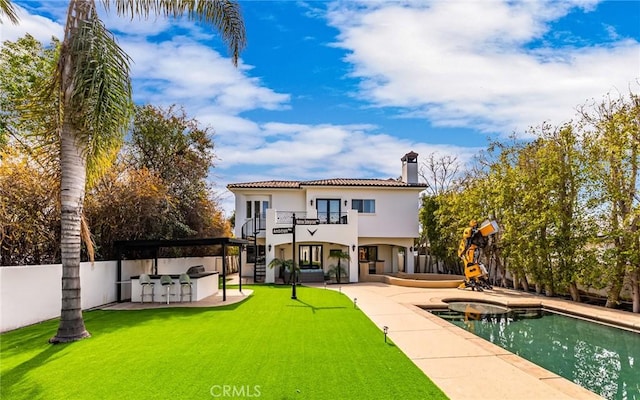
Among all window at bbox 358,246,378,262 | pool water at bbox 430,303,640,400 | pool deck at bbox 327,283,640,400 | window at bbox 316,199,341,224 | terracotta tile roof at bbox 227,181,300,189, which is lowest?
pool water at bbox 430,303,640,400

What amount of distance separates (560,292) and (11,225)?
20.1 meters

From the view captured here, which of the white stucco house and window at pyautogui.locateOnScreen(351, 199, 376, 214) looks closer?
the white stucco house

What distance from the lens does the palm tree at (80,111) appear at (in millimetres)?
8258

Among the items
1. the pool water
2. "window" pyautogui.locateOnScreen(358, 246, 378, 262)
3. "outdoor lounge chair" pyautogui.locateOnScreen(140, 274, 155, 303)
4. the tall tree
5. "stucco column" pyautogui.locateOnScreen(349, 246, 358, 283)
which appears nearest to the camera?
the pool water

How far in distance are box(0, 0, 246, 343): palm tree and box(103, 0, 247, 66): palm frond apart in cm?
61

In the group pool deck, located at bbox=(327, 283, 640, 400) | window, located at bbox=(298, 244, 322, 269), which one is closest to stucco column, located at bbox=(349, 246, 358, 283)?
window, located at bbox=(298, 244, 322, 269)

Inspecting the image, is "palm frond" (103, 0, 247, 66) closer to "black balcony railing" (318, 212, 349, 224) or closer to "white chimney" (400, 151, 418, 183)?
"black balcony railing" (318, 212, 349, 224)

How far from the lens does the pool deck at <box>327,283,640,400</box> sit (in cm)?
580

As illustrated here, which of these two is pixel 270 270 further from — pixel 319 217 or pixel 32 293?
pixel 32 293

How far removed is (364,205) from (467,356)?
1863 centimetres

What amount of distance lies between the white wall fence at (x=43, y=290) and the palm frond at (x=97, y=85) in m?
4.09

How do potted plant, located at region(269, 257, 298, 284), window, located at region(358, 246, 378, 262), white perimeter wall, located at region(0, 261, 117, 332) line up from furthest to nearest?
window, located at region(358, 246, 378, 262), potted plant, located at region(269, 257, 298, 284), white perimeter wall, located at region(0, 261, 117, 332)

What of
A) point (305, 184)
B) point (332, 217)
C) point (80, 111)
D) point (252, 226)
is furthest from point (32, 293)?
point (332, 217)

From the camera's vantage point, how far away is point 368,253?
27469 millimetres
